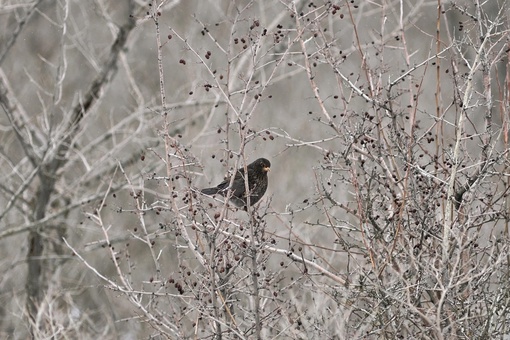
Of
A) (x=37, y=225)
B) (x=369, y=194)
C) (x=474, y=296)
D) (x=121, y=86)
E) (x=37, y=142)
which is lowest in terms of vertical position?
(x=474, y=296)

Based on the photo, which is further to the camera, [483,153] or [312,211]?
[312,211]

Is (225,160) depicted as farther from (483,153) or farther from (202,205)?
(483,153)

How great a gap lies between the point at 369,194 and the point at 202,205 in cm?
107

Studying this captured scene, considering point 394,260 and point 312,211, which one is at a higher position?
point 312,211

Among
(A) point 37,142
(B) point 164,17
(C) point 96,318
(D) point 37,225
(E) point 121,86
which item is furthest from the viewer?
(E) point 121,86

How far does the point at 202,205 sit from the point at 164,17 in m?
14.1

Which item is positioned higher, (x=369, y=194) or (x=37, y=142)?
(x=37, y=142)

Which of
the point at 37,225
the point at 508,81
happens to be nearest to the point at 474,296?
the point at 508,81

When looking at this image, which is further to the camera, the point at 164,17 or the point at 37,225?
the point at 164,17

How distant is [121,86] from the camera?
73.6ft

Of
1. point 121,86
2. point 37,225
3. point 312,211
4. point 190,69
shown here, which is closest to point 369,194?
point 37,225

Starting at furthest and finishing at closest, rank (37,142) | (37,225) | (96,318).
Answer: (96,318), (37,142), (37,225)

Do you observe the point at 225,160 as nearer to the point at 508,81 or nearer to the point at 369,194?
the point at 369,194

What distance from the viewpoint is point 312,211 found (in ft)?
67.2
